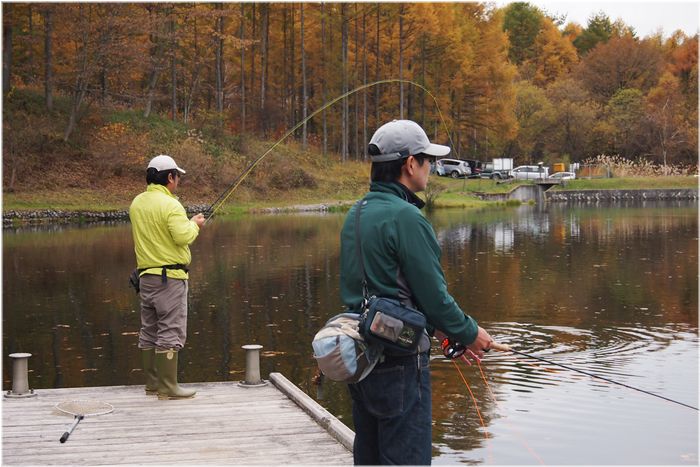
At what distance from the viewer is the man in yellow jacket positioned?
22.6 ft

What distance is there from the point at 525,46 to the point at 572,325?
83772mm

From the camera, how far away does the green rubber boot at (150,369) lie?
286 inches

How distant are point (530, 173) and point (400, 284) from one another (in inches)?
2392

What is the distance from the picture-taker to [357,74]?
189ft

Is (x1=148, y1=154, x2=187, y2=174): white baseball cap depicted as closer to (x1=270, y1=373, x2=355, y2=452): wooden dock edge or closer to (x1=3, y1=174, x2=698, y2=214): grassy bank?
(x1=270, y1=373, x2=355, y2=452): wooden dock edge

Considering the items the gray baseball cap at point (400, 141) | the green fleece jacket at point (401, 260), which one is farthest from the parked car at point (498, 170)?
the green fleece jacket at point (401, 260)

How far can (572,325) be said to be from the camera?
516 inches

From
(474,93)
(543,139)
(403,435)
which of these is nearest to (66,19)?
(474,93)

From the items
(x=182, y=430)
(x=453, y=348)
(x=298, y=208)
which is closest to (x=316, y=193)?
(x=298, y=208)

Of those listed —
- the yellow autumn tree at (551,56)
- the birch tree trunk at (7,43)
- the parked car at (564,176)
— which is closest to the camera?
the birch tree trunk at (7,43)

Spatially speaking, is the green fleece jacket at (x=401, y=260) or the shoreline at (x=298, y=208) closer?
the green fleece jacket at (x=401, y=260)

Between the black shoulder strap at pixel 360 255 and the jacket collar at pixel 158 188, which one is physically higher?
the jacket collar at pixel 158 188

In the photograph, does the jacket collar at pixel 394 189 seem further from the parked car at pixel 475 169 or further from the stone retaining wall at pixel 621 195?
the stone retaining wall at pixel 621 195

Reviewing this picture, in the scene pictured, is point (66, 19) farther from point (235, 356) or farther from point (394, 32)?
point (235, 356)
